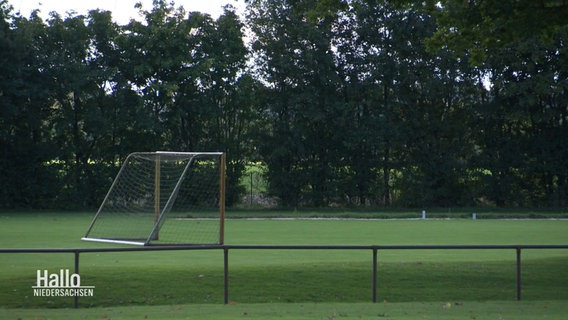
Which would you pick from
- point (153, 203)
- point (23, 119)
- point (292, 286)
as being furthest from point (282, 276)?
point (23, 119)

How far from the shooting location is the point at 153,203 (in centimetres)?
2895

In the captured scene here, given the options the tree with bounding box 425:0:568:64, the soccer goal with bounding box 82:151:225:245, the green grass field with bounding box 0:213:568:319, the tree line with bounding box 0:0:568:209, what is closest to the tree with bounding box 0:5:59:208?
the tree line with bounding box 0:0:568:209

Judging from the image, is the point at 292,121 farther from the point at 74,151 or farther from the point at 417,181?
the point at 74,151

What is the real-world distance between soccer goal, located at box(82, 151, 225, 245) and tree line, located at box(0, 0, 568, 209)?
1406 centimetres

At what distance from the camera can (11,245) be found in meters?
24.0

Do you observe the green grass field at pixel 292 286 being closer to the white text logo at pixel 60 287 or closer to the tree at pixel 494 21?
the white text logo at pixel 60 287

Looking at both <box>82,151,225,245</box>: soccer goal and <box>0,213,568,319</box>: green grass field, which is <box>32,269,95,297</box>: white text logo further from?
<box>82,151,225,245</box>: soccer goal

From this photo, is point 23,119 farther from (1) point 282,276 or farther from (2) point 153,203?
(1) point 282,276

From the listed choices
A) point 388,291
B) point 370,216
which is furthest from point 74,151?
point 388,291

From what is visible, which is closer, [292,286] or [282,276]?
[292,286]

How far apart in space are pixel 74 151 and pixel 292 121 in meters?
12.4

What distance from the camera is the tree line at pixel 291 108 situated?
157 feet

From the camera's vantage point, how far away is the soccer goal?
85.7ft

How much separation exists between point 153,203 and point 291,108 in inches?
894
